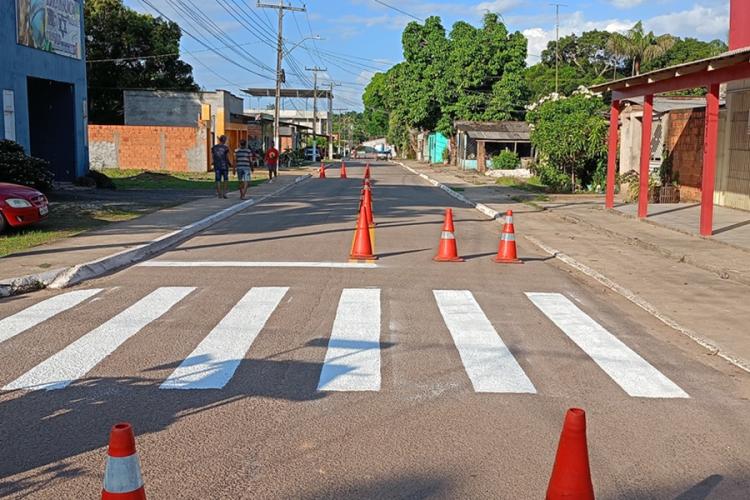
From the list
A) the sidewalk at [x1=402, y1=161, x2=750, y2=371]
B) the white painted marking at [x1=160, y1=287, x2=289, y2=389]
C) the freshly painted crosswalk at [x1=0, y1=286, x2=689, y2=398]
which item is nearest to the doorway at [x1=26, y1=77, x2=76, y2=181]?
the sidewalk at [x1=402, y1=161, x2=750, y2=371]

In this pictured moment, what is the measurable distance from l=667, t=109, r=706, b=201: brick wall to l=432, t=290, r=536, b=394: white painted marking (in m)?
15.9

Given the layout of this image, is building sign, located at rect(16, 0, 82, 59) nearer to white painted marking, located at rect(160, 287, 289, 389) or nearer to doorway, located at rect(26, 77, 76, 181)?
doorway, located at rect(26, 77, 76, 181)

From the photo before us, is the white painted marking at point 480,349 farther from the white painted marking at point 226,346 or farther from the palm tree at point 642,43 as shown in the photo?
the palm tree at point 642,43

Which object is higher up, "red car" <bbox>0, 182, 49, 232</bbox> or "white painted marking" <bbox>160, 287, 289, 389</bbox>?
"red car" <bbox>0, 182, 49, 232</bbox>

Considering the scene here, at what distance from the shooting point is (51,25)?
25.6 metres

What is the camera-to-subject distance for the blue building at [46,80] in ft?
74.6

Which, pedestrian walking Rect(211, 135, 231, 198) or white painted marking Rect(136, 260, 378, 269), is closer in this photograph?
white painted marking Rect(136, 260, 378, 269)

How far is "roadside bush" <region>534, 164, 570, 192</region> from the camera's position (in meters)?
30.1

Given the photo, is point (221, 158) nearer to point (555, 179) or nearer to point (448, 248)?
point (448, 248)

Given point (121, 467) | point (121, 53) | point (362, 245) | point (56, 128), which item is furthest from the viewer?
point (121, 53)

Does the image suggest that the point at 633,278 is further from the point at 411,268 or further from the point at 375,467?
the point at 375,467

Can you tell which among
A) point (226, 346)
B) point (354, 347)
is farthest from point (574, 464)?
point (226, 346)

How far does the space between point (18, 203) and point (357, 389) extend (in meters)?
10.5

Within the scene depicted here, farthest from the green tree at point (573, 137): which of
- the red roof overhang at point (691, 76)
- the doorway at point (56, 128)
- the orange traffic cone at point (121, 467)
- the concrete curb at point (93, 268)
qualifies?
the orange traffic cone at point (121, 467)
